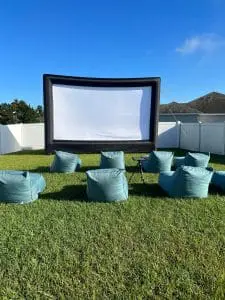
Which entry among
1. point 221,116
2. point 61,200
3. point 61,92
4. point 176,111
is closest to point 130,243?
point 61,200

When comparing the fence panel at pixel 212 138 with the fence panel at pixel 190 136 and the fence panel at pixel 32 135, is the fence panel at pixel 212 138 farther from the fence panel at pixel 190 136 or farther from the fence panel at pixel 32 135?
the fence panel at pixel 32 135

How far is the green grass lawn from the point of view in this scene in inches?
144

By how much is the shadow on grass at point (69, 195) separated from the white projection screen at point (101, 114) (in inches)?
318

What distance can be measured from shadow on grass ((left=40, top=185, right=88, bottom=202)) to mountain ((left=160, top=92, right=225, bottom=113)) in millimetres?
24074

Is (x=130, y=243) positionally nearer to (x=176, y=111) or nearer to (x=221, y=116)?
(x=221, y=116)

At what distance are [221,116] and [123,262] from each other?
2297 cm

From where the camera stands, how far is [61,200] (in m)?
6.31

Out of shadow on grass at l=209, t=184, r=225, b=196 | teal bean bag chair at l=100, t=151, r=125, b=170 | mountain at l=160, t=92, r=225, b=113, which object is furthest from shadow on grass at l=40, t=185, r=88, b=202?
mountain at l=160, t=92, r=225, b=113

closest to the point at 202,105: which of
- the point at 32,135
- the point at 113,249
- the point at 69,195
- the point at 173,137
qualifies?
the point at 173,137

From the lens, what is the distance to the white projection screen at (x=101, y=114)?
1524cm

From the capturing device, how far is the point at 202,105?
3269 cm

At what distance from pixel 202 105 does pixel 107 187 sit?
28.5 meters

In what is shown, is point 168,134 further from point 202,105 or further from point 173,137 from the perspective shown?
point 202,105

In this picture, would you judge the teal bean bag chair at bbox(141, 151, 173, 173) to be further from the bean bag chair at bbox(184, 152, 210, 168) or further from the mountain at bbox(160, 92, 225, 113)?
the mountain at bbox(160, 92, 225, 113)
